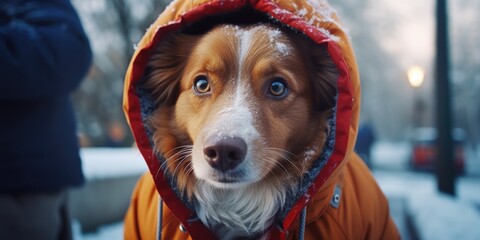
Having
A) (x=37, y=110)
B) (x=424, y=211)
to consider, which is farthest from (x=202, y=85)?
(x=424, y=211)

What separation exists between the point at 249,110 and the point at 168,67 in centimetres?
67

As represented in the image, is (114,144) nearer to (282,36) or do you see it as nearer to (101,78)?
(101,78)

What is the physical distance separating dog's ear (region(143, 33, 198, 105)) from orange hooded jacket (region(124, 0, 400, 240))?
12 cm

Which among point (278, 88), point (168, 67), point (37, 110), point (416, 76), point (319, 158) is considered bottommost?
point (416, 76)

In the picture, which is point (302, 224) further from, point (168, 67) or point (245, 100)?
point (168, 67)

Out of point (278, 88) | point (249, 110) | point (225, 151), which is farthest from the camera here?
point (278, 88)

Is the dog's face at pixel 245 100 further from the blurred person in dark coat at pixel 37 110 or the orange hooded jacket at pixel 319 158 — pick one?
the blurred person in dark coat at pixel 37 110

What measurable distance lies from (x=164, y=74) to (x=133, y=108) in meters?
Answer: 0.31

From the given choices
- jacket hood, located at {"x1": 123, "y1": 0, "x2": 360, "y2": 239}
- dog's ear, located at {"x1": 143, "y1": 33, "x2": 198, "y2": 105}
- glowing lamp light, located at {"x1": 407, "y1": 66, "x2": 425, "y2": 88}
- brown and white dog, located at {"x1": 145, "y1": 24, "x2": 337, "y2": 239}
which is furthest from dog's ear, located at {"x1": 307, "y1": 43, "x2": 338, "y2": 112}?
glowing lamp light, located at {"x1": 407, "y1": 66, "x2": 425, "y2": 88}

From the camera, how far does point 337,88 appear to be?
6.77ft

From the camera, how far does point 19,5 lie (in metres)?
2.41

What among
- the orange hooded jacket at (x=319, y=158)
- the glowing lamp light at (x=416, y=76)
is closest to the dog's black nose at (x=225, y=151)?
the orange hooded jacket at (x=319, y=158)

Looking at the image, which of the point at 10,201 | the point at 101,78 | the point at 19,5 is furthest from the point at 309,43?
the point at 101,78

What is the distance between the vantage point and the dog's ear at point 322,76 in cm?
218
